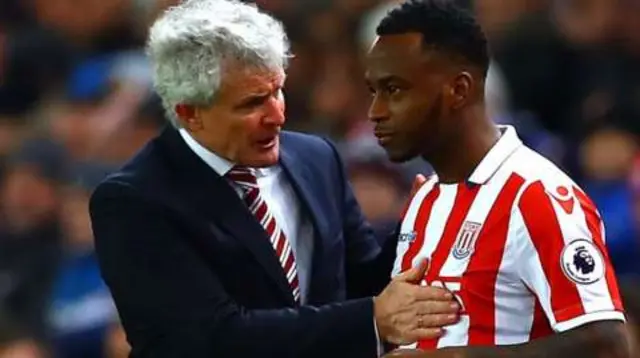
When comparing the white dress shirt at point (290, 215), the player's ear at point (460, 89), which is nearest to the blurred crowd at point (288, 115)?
the white dress shirt at point (290, 215)

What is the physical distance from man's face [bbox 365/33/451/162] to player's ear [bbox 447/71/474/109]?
2 cm

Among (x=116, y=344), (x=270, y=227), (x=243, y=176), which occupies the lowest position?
(x=116, y=344)

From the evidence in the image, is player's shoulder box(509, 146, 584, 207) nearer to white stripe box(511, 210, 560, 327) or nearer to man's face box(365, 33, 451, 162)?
white stripe box(511, 210, 560, 327)

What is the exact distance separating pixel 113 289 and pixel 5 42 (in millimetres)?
4432

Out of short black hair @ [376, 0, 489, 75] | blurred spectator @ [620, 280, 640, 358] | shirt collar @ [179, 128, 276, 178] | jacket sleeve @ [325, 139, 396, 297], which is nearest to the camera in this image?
short black hair @ [376, 0, 489, 75]

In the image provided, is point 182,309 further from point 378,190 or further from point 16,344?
point 378,190

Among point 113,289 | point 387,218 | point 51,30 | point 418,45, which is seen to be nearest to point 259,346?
point 113,289

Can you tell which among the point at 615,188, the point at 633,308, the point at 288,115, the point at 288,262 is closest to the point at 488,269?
the point at 288,262

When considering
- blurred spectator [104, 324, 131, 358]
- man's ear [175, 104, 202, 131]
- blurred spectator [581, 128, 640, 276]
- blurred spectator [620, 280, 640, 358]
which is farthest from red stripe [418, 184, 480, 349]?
blurred spectator [104, 324, 131, 358]

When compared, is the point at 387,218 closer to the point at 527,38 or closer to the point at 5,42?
the point at 527,38

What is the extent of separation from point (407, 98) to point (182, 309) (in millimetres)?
683

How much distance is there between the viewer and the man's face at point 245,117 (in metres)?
4.43

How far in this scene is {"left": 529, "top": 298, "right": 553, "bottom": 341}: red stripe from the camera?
4062mm

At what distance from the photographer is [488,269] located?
4066mm
